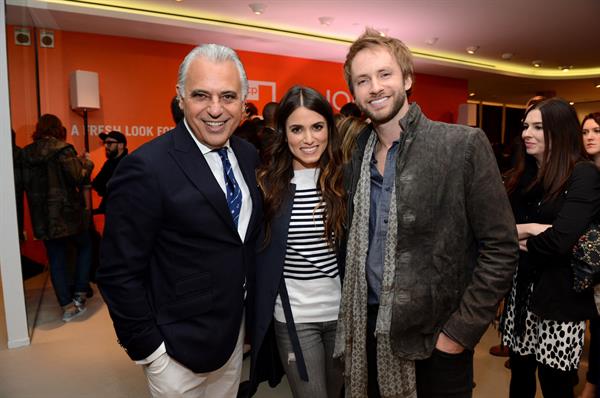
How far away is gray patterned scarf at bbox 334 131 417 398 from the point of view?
4.78 feet

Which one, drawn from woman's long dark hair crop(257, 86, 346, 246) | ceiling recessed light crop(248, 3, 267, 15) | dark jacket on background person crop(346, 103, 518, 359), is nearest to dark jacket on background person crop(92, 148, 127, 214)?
ceiling recessed light crop(248, 3, 267, 15)

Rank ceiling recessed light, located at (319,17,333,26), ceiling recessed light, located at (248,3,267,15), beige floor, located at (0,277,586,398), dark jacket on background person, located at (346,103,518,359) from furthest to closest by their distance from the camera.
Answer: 1. ceiling recessed light, located at (319,17,333,26)
2. ceiling recessed light, located at (248,3,267,15)
3. beige floor, located at (0,277,586,398)
4. dark jacket on background person, located at (346,103,518,359)

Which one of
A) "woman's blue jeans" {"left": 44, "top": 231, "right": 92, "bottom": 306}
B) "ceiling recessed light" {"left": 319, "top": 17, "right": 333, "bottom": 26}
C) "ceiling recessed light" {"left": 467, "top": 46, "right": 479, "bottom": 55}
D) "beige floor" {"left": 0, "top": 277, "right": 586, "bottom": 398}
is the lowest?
"beige floor" {"left": 0, "top": 277, "right": 586, "bottom": 398}

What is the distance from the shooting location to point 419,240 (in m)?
1.43

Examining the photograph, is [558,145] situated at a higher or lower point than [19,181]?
higher

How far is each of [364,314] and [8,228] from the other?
125 inches

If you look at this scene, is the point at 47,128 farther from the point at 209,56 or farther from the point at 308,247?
the point at 308,247

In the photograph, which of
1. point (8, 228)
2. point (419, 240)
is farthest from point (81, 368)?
point (419, 240)

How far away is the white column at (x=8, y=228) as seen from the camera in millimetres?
3369

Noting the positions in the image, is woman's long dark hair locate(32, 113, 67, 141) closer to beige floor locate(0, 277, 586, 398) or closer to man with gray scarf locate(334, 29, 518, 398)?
beige floor locate(0, 277, 586, 398)

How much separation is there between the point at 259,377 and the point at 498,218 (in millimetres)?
1206

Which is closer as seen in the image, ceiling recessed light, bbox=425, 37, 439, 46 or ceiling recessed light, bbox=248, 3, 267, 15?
ceiling recessed light, bbox=248, 3, 267, 15

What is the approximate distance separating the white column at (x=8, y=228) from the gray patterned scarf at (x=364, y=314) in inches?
119

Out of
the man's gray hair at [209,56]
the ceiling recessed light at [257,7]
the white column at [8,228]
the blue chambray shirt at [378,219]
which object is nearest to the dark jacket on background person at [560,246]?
the blue chambray shirt at [378,219]
